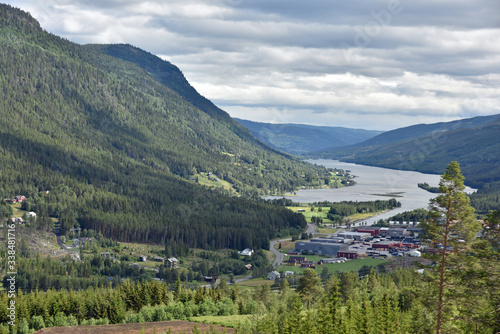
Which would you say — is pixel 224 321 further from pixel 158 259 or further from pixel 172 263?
pixel 158 259

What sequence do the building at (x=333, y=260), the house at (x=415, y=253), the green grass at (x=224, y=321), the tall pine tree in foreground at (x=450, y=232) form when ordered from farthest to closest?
the house at (x=415, y=253) → the building at (x=333, y=260) → the green grass at (x=224, y=321) → the tall pine tree in foreground at (x=450, y=232)

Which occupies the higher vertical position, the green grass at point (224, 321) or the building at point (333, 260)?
the green grass at point (224, 321)

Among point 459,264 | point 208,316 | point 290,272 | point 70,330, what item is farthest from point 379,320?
point 290,272

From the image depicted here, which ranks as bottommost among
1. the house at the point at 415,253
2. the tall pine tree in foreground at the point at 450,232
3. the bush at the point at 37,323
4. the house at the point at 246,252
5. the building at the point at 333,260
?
the building at the point at 333,260

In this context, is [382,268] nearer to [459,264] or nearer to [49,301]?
[49,301]

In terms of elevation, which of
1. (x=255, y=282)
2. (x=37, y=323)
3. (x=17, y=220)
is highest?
(x=17, y=220)

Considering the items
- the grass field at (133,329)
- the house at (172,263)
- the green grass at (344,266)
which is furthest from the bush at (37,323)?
the green grass at (344,266)

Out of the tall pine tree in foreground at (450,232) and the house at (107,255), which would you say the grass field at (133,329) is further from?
the house at (107,255)

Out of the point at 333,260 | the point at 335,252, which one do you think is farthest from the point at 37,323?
the point at 335,252
